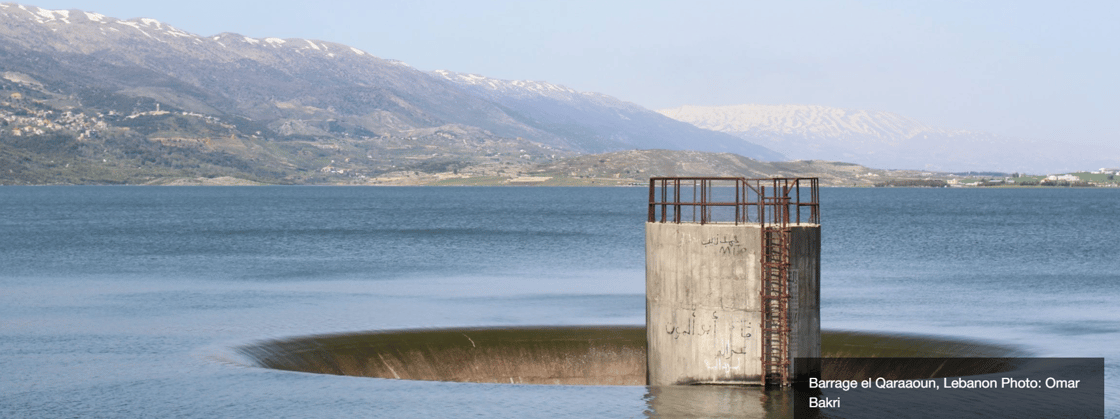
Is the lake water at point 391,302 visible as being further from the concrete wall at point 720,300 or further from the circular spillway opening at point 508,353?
the circular spillway opening at point 508,353

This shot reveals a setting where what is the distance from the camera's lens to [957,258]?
109 meters

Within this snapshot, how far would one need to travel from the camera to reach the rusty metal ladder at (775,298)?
1291 inches

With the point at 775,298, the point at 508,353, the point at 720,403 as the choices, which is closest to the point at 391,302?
the point at 508,353

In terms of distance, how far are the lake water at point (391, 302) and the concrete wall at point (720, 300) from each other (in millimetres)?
949

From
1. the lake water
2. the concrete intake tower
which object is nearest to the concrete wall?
the concrete intake tower

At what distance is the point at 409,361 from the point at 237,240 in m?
98.1

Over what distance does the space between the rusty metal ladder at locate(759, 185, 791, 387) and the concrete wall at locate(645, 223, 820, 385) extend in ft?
0.69

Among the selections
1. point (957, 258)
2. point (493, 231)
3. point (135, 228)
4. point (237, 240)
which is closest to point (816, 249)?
point (957, 258)

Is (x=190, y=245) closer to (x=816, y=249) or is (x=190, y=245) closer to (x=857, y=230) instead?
(x=857, y=230)

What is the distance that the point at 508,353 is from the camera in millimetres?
44656
